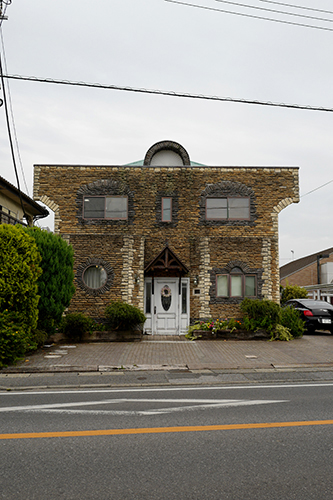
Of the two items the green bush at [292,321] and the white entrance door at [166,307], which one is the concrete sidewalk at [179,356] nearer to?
the green bush at [292,321]

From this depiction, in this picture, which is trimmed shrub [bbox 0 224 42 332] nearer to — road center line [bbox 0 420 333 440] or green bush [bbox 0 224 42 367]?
green bush [bbox 0 224 42 367]

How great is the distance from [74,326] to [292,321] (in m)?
8.25

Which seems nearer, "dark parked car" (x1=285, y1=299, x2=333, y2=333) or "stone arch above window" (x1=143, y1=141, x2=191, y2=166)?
"dark parked car" (x1=285, y1=299, x2=333, y2=333)

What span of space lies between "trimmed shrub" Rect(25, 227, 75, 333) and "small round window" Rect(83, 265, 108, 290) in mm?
3120

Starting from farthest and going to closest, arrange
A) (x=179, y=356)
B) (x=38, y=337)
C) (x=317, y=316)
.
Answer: (x=317, y=316) < (x=38, y=337) < (x=179, y=356)

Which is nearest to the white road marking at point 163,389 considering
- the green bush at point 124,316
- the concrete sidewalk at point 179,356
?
the concrete sidewalk at point 179,356

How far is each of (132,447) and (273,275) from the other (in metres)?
12.8

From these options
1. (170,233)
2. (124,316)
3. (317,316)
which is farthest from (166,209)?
(317,316)

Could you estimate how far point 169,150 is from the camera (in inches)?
721

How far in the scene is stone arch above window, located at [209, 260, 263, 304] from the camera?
1623 cm

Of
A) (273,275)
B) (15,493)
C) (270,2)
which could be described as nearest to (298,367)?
(273,275)

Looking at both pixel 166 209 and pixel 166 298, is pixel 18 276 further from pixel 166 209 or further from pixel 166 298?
pixel 166 209

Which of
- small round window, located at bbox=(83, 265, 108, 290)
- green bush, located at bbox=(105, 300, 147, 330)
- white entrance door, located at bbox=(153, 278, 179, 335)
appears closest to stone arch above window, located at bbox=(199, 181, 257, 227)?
white entrance door, located at bbox=(153, 278, 179, 335)

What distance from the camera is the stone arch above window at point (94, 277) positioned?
52.6 feet
